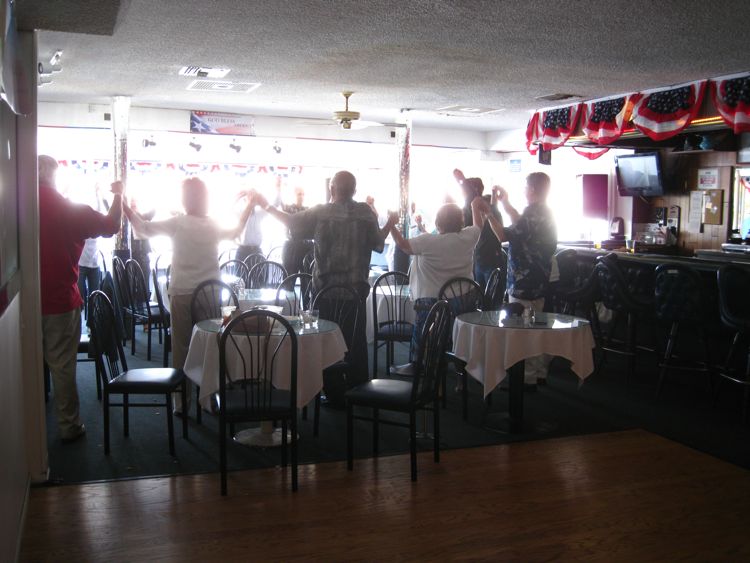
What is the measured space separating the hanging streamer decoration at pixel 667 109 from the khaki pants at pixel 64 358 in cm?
592

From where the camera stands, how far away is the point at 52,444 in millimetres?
4188

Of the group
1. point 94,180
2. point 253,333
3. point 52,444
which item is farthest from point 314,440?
point 94,180

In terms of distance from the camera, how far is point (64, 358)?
13.4ft

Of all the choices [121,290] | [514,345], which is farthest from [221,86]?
[514,345]

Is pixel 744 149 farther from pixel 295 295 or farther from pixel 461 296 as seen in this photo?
pixel 295 295

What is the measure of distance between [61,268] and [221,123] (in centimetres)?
648

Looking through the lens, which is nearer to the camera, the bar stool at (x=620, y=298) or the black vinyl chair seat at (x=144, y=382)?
the black vinyl chair seat at (x=144, y=382)

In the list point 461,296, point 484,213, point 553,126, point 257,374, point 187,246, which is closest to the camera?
point 257,374

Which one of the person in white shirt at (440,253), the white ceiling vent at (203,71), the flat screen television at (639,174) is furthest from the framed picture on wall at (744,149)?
the white ceiling vent at (203,71)

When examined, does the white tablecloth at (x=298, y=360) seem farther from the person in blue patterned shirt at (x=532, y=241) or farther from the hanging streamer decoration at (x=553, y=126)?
the hanging streamer decoration at (x=553, y=126)

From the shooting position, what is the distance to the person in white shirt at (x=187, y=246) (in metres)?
4.57

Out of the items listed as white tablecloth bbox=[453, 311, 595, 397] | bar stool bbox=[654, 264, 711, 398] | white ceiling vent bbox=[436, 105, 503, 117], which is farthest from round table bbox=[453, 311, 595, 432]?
white ceiling vent bbox=[436, 105, 503, 117]

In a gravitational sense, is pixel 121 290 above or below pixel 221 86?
below

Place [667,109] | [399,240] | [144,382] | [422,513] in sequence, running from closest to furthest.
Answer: [422,513] < [144,382] < [399,240] < [667,109]
